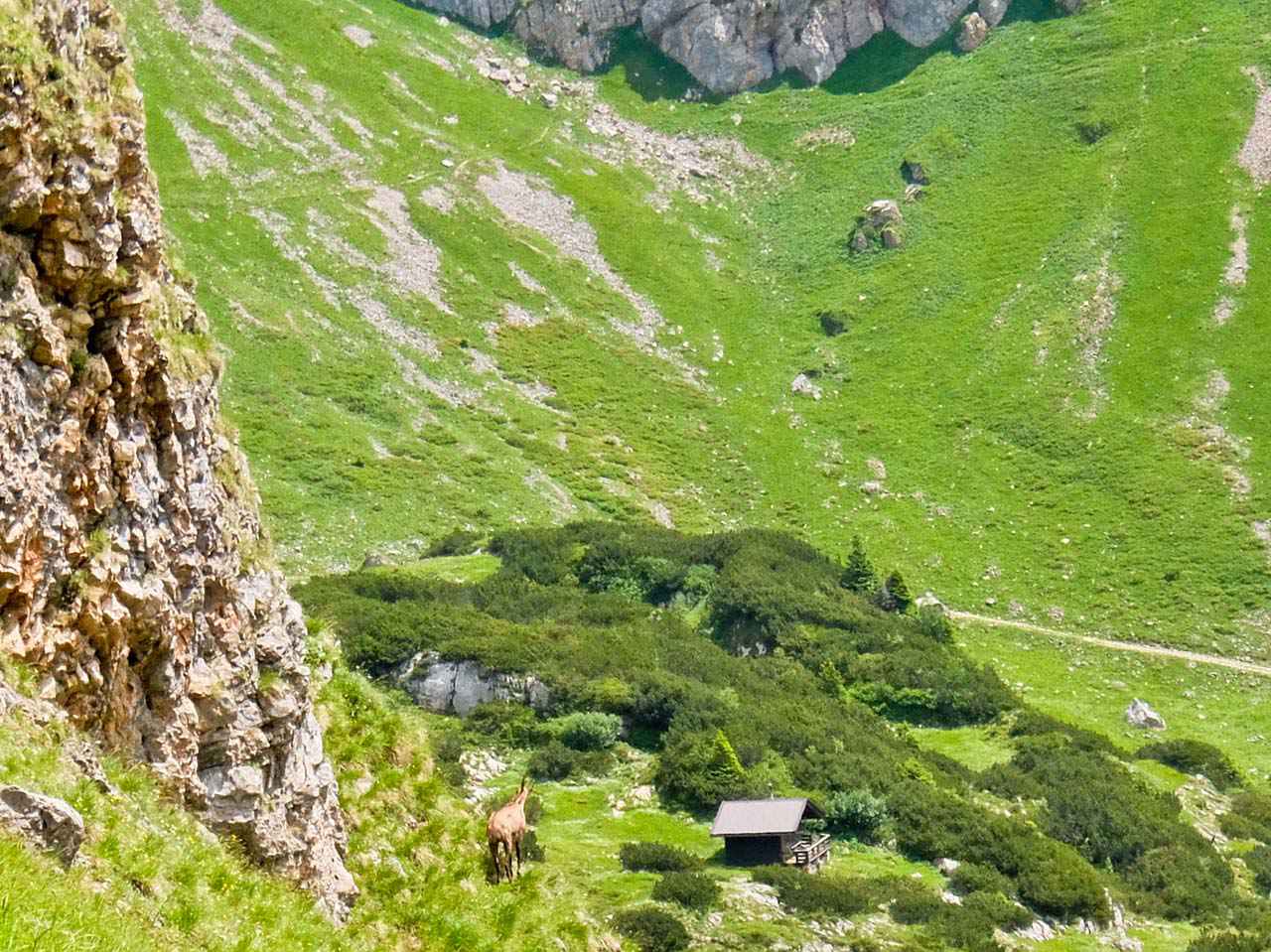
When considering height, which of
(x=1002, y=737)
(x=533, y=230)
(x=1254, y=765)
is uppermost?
(x=533, y=230)

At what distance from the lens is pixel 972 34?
13288cm

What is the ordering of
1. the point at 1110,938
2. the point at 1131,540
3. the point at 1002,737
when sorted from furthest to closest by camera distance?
the point at 1131,540 → the point at 1002,737 → the point at 1110,938

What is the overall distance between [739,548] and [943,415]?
32743mm

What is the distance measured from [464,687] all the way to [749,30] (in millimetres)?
106026

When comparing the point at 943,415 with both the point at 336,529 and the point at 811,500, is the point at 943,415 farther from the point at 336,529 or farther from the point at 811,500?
the point at 336,529

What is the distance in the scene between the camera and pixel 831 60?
138 metres

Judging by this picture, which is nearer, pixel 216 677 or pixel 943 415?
pixel 216 677

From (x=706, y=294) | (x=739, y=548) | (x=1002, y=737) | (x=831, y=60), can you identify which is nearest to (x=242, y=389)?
(x=739, y=548)

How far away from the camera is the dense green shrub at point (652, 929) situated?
3008cm

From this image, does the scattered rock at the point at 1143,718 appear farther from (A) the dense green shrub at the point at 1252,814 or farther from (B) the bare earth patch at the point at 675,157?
(B) the bare earth patch at the point at 675,157

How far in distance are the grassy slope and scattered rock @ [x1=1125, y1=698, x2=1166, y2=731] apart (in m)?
10.2

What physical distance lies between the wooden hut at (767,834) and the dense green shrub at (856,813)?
2.79 m

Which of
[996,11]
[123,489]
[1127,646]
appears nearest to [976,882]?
[123,489]

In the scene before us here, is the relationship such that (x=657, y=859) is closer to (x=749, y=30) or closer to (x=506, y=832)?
(x=506, y=832)
